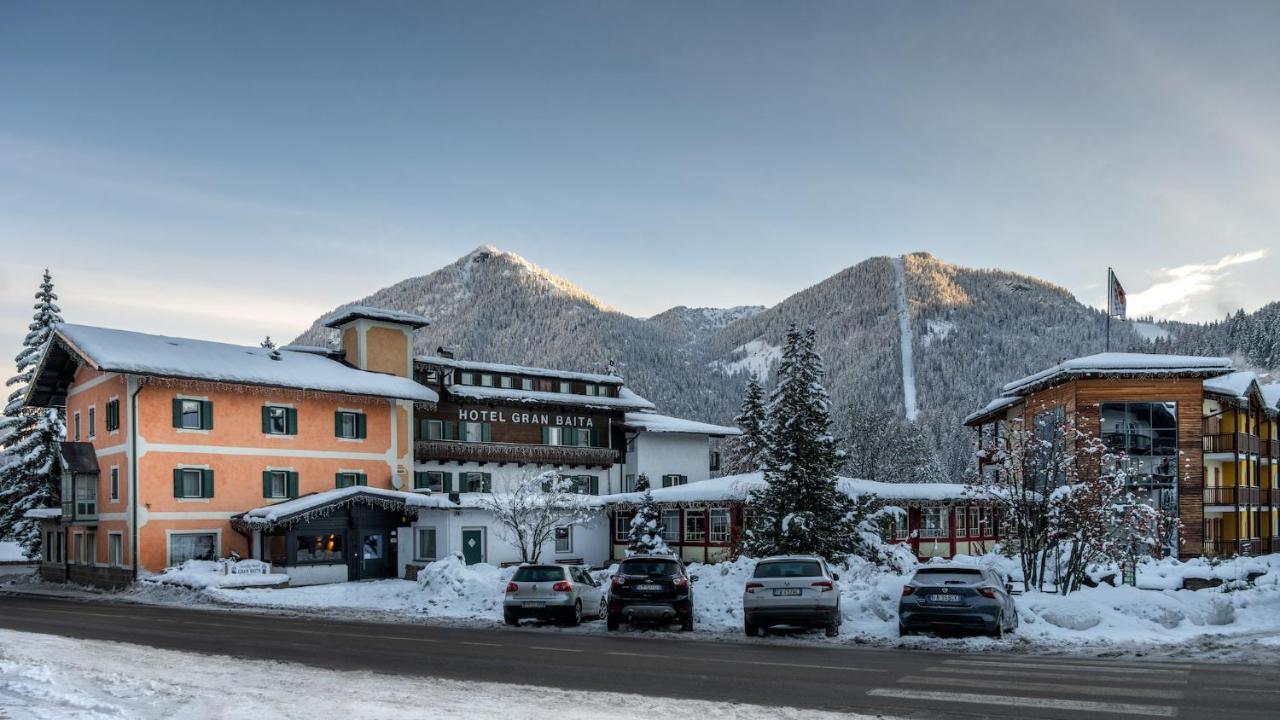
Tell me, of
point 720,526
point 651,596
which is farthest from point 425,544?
point 651,596

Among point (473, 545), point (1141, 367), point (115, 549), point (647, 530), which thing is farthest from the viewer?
point (473, 545)

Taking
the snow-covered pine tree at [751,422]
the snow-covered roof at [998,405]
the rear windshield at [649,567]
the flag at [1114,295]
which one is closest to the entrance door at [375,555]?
the rear windshield at [649,567]

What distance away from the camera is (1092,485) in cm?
2816

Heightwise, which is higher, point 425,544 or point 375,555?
point 425,544

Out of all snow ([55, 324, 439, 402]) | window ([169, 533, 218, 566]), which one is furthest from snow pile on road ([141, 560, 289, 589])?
snow ([55, 324, 439, 402])

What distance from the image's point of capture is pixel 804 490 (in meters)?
33.6

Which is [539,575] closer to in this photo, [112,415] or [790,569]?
[790,569]

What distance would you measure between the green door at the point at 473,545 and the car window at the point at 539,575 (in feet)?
79.7

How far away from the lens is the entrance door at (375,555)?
44781mm

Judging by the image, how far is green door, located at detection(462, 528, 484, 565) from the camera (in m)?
48.8

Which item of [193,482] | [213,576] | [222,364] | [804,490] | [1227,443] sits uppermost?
[222,364]

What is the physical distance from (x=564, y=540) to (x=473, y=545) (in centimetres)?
513

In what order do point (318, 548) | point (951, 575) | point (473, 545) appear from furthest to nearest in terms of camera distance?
point (473, 545) → point (318, 548) → point (951, 575)

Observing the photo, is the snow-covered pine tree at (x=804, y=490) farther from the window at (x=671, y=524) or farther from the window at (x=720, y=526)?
the window at (x=671, y=524)
